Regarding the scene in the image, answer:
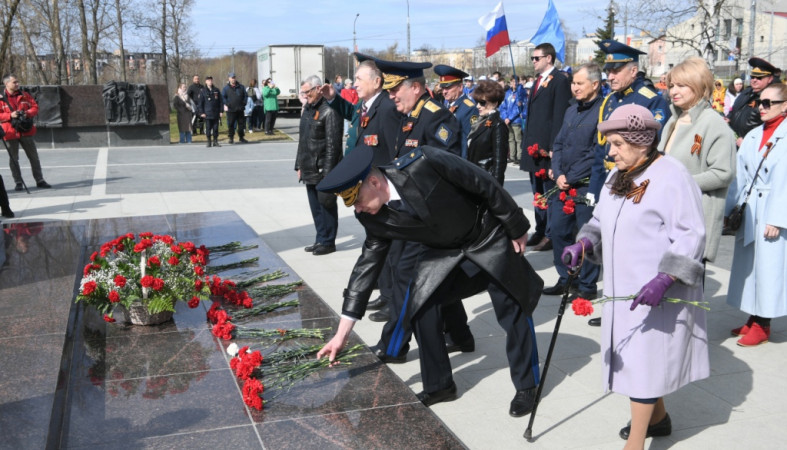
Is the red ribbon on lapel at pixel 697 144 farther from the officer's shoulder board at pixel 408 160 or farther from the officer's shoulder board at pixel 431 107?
the officer's shoulder board at pixel 408 160

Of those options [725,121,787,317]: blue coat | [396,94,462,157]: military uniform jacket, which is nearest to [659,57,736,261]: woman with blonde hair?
[725,121,787,317]: blue coat

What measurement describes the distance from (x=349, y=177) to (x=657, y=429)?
7.18ft

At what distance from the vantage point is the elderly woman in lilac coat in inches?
136

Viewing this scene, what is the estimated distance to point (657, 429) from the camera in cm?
410

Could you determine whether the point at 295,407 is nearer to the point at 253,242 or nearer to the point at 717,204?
the point at 717,204

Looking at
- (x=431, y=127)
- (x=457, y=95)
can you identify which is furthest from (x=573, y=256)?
(x=457, y=95)

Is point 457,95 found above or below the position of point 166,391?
above

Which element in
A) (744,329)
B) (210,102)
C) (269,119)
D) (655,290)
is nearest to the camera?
(655,290)

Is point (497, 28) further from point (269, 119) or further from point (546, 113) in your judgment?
point (269, 119)

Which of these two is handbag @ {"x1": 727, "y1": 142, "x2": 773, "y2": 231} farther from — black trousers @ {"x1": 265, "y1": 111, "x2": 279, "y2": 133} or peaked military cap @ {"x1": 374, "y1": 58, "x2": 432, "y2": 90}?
black trousers @ {"x1": 265, "y1": 111, "x2": 279, "y2": 133}

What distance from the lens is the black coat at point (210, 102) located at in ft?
70.0

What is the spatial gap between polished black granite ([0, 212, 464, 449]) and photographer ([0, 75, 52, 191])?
8.00m

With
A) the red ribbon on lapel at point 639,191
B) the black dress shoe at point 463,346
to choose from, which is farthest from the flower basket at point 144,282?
the red ribbon on lapel at point 639,191

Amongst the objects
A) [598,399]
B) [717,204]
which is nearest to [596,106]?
[717,204]
